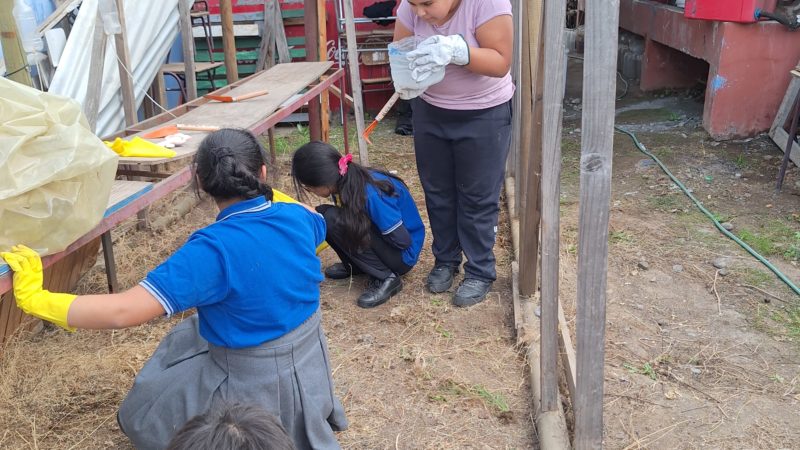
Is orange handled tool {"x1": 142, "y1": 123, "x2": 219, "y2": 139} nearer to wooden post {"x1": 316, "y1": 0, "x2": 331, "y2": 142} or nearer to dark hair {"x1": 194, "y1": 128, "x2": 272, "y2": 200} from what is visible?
dark hair {"x1": 194, "y1": 128, "x2": 272, "y2": 200}

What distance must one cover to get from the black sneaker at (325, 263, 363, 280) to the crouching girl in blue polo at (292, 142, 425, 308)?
0.11ft

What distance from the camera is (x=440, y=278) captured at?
3.71 meters

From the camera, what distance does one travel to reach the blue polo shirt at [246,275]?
5.95ft

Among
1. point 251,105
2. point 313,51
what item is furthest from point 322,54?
point 251,105

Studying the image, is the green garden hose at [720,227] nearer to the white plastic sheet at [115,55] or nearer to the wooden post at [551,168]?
the wooden post at [551,168]

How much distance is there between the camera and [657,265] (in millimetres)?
3945

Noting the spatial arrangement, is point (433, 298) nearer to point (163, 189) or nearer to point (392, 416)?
point (392, 416)

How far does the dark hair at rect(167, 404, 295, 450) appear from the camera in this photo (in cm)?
129

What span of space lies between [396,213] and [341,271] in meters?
0.65

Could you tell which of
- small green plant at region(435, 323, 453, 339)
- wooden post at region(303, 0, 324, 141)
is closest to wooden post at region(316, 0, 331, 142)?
wooden post at region(303, 0, 324, 141)

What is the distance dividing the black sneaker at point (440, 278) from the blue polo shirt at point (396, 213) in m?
0.12

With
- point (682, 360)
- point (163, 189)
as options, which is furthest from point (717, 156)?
point (163, 189)

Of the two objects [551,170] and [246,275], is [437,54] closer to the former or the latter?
[551,170]

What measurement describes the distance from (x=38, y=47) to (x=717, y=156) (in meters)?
5.40
